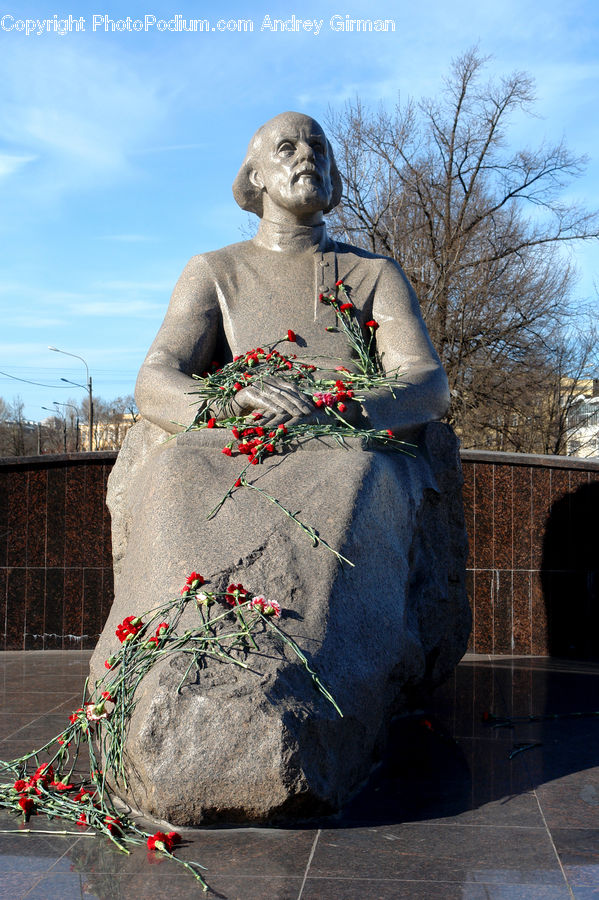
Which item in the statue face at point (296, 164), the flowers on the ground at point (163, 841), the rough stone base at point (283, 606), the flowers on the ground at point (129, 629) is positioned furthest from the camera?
the statue face at point (296, 164)

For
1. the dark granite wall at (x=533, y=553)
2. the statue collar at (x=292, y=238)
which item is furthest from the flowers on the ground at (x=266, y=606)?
→ the dark granite wall at (x=533, y=553)

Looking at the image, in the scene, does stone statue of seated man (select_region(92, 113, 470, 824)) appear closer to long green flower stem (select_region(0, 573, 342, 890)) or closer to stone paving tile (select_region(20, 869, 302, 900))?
long green flower stem (select_region(0, 573, 342, 890))

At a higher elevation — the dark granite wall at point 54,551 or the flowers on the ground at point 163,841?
the dark granite wall at point 54,551

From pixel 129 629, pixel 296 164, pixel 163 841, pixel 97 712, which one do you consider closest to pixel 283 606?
pixel 129 629

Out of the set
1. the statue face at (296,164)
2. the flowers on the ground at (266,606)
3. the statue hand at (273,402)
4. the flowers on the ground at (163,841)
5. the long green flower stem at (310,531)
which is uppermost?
the statue face at (296,164)

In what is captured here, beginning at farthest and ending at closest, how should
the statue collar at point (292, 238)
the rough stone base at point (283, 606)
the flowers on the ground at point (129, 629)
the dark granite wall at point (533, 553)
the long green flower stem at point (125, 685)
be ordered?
the dark granite wall at point (533, 553) → the statue collar at point (292, 238) → the flowers on the ground at point (129, 629) → the long green flower stem at point (125, 685) → the rough stone base at point (283, 606)

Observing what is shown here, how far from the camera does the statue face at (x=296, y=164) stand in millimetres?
5117

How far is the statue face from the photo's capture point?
5.12 m

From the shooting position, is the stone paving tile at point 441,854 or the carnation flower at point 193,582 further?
the carnation flower at point 193,582

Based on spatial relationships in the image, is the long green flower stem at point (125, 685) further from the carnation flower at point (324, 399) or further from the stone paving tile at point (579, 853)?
the carnation flower at point (324, 399)

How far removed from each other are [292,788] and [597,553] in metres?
5.89

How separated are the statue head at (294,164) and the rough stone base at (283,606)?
1.38m

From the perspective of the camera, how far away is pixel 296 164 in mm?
5129

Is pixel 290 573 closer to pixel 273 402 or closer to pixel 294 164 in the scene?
pixel 273 402
